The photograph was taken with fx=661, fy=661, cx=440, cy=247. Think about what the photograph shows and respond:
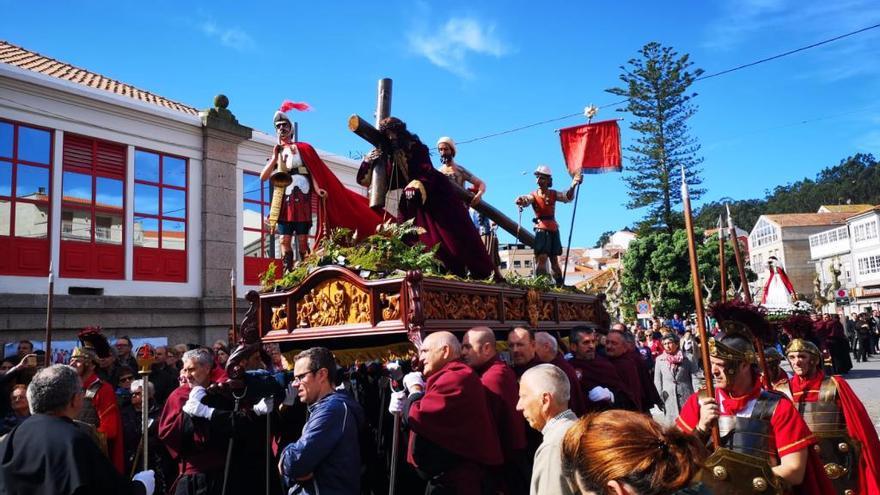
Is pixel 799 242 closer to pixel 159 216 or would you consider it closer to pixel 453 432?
pixel 159 216

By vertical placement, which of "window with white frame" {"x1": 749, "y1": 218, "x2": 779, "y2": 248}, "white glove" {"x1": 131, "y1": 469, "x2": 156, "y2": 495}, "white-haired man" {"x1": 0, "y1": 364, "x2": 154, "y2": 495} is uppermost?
"window with white frame" {"x1": 749, "y1": 218, "x2": 779, "y2": 248}

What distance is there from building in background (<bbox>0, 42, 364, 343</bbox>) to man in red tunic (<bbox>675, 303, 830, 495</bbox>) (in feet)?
43.2

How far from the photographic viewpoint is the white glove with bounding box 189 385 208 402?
480cm

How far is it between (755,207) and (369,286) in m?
112

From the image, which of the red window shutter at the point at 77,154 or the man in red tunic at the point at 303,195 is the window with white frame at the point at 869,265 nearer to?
the red window shutter at the point at 77,154

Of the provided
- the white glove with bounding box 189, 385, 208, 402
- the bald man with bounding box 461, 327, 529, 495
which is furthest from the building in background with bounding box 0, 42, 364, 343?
the bald man with bounding box 461, 327, 529, 495

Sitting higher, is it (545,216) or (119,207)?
(119,207)

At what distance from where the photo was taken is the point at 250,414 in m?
5.02

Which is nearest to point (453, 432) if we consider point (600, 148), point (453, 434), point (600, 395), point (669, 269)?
point (453, 434)

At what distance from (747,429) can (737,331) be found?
0.59 m

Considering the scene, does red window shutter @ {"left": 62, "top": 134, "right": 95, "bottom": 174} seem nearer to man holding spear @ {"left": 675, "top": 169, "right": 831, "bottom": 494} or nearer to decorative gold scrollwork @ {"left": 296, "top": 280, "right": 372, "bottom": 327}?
decorative gold scrollwork @ {"left": 296, "top": 280, "right": 372, "bottom": 327}

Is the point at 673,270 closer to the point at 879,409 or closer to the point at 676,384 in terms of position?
the point at 879,409

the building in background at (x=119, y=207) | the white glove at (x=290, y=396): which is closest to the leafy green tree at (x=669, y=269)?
the building in background at (x=119, y=207)

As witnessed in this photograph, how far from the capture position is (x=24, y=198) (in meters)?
13.4
